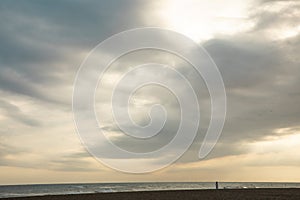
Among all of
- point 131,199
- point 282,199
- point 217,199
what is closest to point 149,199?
point 131,199

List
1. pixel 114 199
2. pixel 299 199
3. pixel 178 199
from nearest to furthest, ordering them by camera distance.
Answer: pixel 299 199
pixel 178 199
pixel 114 199

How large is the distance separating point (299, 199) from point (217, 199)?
7.33 meters

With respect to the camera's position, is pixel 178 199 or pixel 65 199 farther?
pixel 65 199

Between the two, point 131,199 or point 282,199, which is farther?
point 131,199

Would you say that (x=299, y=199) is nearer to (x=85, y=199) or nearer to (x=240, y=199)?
(x=240, y=199)

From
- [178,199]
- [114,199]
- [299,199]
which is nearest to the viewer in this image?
[299,199]

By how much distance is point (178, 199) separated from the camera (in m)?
35.1

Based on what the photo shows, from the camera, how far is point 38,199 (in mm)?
40094

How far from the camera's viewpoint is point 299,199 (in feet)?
108

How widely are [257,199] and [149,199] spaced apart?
33.4 feet

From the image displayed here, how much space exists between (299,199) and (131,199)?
16.0m

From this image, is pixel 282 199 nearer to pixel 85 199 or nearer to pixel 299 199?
pixel 299 199

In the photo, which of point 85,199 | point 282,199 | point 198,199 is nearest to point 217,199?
point 198,199

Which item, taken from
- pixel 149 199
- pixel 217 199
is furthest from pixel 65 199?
pixel 217 199
